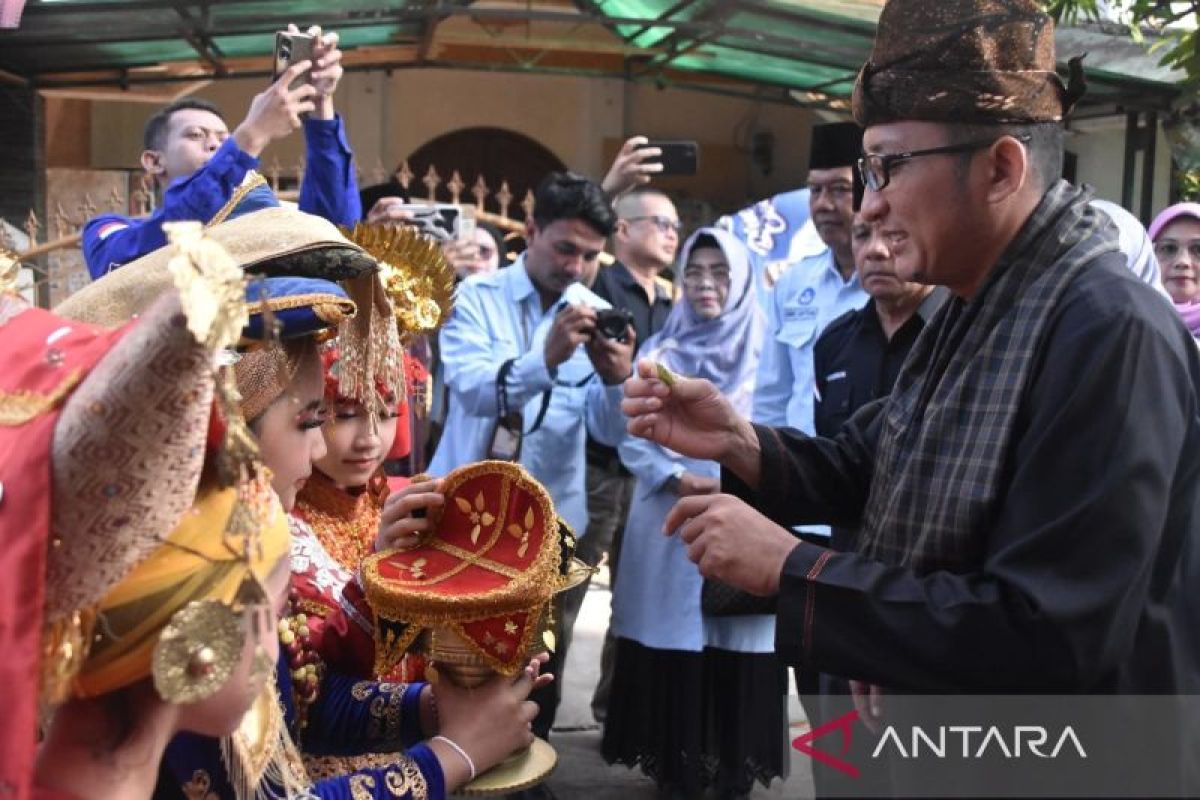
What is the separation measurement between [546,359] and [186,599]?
305cm

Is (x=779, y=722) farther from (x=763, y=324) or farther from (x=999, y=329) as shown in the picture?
(x=999, y=329)

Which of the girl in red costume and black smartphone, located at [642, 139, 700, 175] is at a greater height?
black smartphone, located at [642, 139, 700, 175]

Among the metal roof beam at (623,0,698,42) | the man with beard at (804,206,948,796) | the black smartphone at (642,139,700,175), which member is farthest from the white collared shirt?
the metal roof beam at (623,0,698,42)

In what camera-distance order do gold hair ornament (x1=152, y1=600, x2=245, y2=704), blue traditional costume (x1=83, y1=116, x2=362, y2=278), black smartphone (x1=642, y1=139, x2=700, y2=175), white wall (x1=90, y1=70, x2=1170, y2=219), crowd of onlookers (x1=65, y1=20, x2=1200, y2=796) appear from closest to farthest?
gold hair ornament (x1=152, y1=600, x2=245, y2=704), blue traditional costume (x1=83, y1=116, x2=362, y2=278), crowd of onlookers (x1=65, y1=20, x2=1200, y2=796), black smartphone (x1=642, y1=139, x2=700, y2=175), white wall (x1=90, y1=70, x2=1170, y2=219)

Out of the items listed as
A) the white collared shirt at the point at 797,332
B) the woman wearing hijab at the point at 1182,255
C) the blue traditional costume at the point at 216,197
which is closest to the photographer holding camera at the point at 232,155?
the blue traditional costume at the point at 216,197

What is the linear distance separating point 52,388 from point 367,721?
4.41ft

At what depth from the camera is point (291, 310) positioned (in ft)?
6.31

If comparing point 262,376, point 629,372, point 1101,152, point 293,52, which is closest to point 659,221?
point 629,372

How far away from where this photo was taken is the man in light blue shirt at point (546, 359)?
14.3 feet

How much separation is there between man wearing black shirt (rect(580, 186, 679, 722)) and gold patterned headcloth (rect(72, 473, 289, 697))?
349 cm

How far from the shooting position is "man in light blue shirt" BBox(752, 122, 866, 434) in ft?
14.3

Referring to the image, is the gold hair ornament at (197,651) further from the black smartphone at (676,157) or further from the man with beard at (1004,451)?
the black smartphone at (676,157)

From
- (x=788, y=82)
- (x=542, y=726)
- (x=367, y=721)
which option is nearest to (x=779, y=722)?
(x=542, y=726)

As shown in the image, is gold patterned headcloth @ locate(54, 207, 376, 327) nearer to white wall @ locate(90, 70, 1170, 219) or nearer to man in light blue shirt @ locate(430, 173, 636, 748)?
man in light blue shirt @ locate(430, 173, 636, 748)
